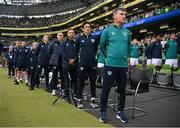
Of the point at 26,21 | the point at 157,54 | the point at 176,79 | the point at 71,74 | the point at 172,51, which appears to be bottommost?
the point at 176,79

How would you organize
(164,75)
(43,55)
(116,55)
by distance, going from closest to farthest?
(116,55), (164,75), (43,55)

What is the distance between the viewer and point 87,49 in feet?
29.1

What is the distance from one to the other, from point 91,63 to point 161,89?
4.58m

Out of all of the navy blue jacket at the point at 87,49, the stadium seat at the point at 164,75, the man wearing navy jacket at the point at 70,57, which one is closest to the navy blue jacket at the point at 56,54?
the man wearing navy jacket at the point at 70,57

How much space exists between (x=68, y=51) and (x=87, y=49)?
1072mm

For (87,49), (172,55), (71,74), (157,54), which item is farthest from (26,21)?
(87,49)

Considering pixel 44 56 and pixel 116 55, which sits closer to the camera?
pixel 116 55

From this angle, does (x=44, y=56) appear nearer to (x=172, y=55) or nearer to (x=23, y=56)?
(x=23, y=56)

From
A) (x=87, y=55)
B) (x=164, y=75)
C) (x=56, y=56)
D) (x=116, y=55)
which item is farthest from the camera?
(x=164, y=75)

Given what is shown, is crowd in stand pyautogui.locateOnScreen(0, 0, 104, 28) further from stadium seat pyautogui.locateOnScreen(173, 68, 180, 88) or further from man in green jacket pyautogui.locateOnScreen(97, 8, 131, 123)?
man in green jacket pyautogui.locateOnScreen(97, 8, 131, 123)

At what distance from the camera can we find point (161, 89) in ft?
41.5

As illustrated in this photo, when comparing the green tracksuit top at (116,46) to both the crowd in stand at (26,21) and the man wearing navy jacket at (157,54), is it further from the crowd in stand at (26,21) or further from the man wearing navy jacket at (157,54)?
the crowd in stand at (26,21)

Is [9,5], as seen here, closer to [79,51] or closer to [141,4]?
[141,4]

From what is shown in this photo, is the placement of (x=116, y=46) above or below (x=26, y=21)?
below
